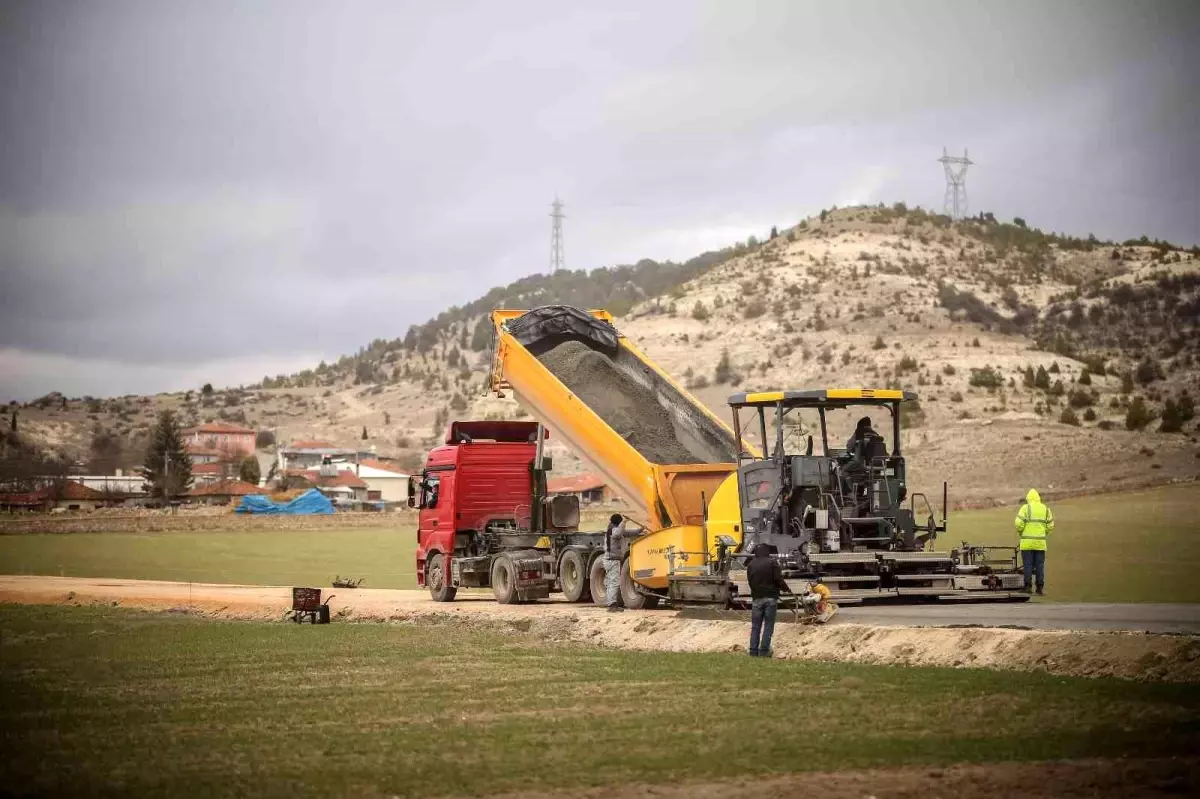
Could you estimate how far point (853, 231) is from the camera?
333 feet

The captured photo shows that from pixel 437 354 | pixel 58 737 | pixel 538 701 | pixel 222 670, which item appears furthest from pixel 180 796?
pixel 437 354

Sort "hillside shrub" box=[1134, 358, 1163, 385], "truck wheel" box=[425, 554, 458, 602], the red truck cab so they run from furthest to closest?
"hillside shrub" box=[1134, 358, 1163, 385] < "truck wheel" box=[425, 554, 458, 602] < the red truck cab

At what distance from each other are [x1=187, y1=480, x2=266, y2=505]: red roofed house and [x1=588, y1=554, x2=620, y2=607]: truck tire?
71.5m

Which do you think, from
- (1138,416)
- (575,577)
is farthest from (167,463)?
(575,577)

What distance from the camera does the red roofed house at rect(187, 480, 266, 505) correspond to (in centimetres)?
9443

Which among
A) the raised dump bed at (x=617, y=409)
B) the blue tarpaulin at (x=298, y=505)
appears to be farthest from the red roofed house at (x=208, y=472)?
the raised dump bed at (x=617, y=409)

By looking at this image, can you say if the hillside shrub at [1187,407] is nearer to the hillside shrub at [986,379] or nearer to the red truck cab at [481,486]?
the hillside shrub at [986,379]

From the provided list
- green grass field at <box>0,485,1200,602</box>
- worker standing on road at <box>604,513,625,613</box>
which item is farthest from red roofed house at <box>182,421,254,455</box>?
worker standing on road at <box>604,513,625,613</box>

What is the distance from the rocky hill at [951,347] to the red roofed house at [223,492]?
1541 cm

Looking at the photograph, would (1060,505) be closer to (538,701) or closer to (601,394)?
(601,394)

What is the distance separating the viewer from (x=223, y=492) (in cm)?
9581

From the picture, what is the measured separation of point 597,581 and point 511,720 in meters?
13.3

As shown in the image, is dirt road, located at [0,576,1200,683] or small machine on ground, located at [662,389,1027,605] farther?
small machine on ground, located at [662,389,1027,605]

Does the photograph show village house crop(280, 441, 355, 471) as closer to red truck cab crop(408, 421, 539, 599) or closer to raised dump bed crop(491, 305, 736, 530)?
red truck cab crop(408, 421, 539, 599)
